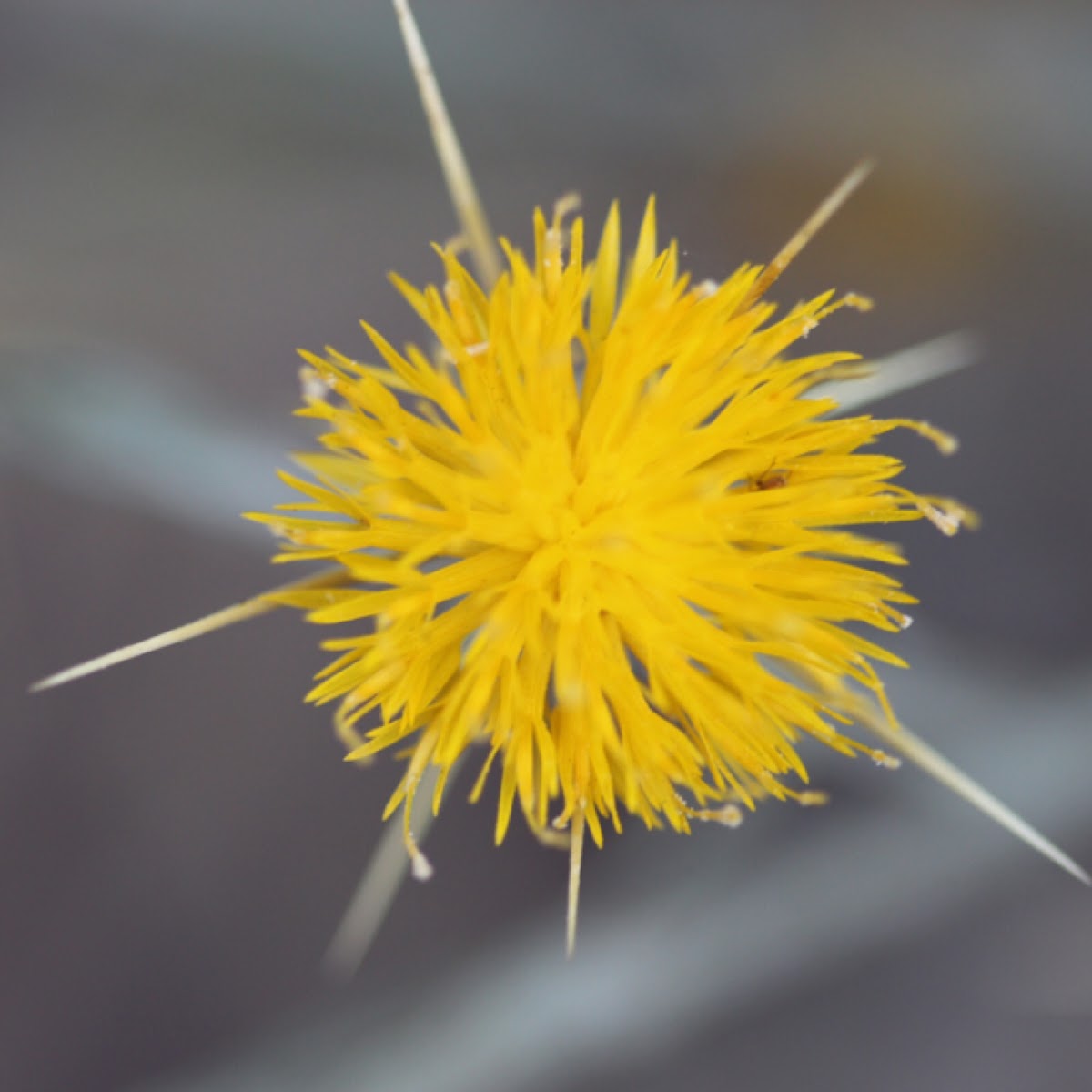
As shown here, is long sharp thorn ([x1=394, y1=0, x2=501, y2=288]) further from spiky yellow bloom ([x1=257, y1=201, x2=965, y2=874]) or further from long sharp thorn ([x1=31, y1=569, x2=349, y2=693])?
long sharp thorn ([x1=31, y1=569, x2=349, y2=693])

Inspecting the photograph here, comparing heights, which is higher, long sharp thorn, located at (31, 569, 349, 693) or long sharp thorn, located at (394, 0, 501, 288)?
long sharp thorn, located at (394, 0, 501, 288)

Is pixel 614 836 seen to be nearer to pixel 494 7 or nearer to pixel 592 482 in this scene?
pixel 592 482

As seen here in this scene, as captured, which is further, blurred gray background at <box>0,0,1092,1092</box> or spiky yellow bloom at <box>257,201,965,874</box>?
blurred gray background at <box>0,0,1092,1092</box>

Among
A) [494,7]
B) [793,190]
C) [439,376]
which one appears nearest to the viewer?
[439,376]

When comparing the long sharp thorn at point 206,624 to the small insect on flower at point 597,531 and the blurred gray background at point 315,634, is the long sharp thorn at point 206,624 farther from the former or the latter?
the blurred gray background at point 315,634

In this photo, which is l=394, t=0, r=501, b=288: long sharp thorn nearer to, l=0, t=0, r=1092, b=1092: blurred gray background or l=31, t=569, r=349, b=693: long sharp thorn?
l=31, t=569, r=349, b=693: long sharp thorn

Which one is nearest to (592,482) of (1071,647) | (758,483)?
(758,483)

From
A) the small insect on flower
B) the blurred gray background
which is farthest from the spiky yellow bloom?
the blurred gray background

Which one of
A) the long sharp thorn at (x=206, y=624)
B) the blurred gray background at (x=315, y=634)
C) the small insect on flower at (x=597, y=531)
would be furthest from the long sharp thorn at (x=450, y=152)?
the blurred gray background at (x=315, y=634)
